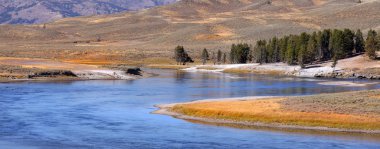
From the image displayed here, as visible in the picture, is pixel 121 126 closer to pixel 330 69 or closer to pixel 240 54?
pixel 330 69

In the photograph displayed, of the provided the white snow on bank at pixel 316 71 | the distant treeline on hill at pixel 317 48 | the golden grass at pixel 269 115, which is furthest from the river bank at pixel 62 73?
the golden grass at pixel 269 115

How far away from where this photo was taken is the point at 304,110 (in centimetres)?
6075

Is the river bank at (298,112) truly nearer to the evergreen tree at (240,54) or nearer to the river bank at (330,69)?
the river bank at (330,69)

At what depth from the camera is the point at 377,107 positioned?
60594 mm

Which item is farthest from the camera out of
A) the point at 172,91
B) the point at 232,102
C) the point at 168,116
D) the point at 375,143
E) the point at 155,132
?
the point at 172,91

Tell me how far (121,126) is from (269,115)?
42.1 ft

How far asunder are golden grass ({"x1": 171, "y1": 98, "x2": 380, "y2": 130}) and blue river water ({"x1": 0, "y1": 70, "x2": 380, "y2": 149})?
8.78ft

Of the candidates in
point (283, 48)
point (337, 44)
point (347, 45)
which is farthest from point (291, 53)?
point (347, 45)

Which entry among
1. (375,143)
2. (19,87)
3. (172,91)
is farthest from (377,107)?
(19,87)

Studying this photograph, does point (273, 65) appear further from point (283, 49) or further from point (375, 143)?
point (375, 143)

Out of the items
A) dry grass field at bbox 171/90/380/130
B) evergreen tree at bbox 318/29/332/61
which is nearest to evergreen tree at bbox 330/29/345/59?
evergreen tree at bbox 318/29/332/61

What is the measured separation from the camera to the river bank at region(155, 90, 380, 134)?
2227 inches

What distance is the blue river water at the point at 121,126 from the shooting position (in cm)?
4950

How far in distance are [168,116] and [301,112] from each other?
40.6 feet
